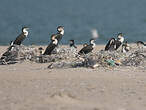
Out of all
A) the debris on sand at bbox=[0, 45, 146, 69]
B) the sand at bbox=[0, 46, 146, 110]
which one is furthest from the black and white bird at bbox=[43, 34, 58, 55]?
the sand at bbox=[0, 46, 146, 110]

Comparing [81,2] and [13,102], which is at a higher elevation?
[81,2]

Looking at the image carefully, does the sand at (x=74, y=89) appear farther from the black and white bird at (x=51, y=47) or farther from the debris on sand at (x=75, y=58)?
the black and white bird at (x=51, y=47)

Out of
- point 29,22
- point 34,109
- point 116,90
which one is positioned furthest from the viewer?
point 29,22

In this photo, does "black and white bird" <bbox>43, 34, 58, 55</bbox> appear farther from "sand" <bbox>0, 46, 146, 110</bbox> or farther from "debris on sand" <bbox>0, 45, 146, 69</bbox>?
"sand" <bbox>0, 46, 146, 110</bbox>

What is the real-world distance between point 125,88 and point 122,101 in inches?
47.4

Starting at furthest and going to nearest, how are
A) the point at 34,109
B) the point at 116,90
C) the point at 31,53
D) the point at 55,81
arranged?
the point at 31,53
the point at 55,81
the point at 116,90
the point at 34,109

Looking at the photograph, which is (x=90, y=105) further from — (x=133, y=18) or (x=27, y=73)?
(x=133, y=18)

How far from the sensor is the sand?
7.96 m

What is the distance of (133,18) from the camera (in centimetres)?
5344

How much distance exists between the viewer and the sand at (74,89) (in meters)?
7.96

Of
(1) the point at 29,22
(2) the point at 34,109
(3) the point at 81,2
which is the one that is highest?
(3) the point at 81,2

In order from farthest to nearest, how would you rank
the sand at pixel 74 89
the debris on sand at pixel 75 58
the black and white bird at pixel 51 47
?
1. the black and white bird at pixel 51 47
2. the debris on sand at pixel 75 58
3. the sand at pixel 74 89

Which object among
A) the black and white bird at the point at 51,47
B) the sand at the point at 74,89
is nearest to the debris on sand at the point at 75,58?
the black and white bird at the point at 51,47

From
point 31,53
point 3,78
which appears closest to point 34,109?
point 3,78
